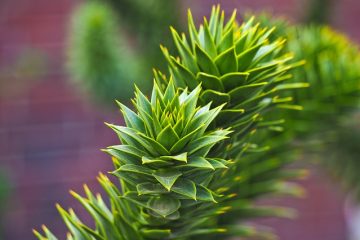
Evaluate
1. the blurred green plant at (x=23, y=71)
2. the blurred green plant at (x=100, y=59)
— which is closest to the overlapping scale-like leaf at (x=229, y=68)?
the blurred green plant at (x=100, y=59)

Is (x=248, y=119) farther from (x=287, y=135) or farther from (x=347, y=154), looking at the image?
(x=347, y=154)

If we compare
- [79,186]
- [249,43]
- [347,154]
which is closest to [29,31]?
[79,186]

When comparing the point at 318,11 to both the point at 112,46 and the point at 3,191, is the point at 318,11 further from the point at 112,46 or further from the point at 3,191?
the point at 3,191

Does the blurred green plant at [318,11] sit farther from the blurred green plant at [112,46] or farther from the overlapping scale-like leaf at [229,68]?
the overlapping scale-like leaf at [229,68]

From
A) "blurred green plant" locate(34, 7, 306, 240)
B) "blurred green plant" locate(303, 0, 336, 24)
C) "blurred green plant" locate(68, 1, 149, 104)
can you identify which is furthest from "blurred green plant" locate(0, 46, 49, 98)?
"blurred green plant" locate(34, 7, 306, 240)

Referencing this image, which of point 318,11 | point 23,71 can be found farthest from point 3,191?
point 318,11

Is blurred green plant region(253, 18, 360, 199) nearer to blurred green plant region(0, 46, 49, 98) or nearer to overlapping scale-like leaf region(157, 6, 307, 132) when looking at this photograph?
overlapping scale-like leaf region(157, 6, 307, 132)

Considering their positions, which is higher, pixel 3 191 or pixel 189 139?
pixel 3 191
